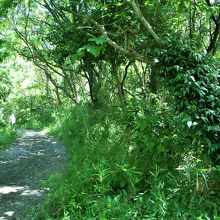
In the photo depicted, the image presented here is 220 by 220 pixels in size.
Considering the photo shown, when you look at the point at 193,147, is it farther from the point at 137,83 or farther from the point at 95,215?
the point at 137,83

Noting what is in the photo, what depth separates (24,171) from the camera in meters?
7.95

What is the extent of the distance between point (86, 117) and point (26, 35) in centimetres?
835

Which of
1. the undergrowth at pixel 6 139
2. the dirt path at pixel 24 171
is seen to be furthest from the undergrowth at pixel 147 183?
the undergrowth at pixel 6 139

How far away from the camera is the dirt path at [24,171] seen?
5.76 metres

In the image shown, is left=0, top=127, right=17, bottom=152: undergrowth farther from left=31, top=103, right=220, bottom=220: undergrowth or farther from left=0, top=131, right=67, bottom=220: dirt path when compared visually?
left=31, top=103, right=220, bottom=220: undergrowth

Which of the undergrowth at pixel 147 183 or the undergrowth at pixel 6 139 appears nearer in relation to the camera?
the undergrowth at pixel 147 183

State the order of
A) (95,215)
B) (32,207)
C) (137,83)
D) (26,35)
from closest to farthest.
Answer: (95,215) → (32,207) → (137,83) → (26,35)

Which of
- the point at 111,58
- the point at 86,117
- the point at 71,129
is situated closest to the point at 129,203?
the point at 111,58

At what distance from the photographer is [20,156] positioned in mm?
9805

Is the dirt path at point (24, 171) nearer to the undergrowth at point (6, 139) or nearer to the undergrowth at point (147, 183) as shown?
the undergrowth at point (6, 139)

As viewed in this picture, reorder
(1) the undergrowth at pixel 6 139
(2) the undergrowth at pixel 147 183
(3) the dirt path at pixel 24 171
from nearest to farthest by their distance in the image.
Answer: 1. (2) the undergrowth at pixel 147 183
2. (3) the dirt path at pixel 24 171
3. (1) the undergrowth at pixel 6 139

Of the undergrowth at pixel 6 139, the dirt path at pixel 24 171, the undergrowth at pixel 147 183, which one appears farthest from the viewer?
the undergrowth at pixel 6 139

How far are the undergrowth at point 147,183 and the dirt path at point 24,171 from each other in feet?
1.40

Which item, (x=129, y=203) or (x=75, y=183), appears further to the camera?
(x=75, y=183)
